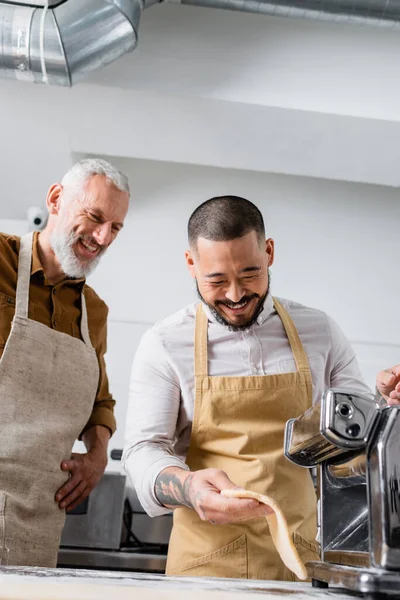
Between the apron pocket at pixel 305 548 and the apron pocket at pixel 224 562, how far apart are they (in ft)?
0.40

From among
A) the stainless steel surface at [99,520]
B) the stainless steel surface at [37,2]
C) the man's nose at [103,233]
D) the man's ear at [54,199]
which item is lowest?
the stainless steel surface at [99,520]

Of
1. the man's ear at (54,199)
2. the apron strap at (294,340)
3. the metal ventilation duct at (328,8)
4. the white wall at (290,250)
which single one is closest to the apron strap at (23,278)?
the man's ear at (54,199)

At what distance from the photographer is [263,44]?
9.60 feet

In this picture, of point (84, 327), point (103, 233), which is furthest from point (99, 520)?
point (103, 233)

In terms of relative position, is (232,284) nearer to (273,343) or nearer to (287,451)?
(273,343)

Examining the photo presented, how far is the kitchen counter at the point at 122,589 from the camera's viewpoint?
791 mm

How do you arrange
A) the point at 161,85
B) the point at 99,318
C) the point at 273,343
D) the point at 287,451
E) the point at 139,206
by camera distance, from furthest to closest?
the point at 139,206, the point at 161,85, the point at 99,318, the point at 273,343, the point at 287,451

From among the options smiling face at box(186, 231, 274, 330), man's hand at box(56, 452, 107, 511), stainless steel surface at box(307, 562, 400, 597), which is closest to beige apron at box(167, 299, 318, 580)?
smiling face at box(186, 231, 274, 330)

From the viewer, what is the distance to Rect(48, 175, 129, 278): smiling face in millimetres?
1977

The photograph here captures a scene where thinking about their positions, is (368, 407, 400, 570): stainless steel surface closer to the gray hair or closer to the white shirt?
the white shirt

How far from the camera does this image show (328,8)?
8.45 feet

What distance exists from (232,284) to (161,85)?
1493 millimetres

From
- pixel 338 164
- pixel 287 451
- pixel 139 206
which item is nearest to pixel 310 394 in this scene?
pixel 287 451

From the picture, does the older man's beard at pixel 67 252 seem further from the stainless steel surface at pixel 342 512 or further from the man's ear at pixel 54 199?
the stainless steel surface at pixel 342 512
